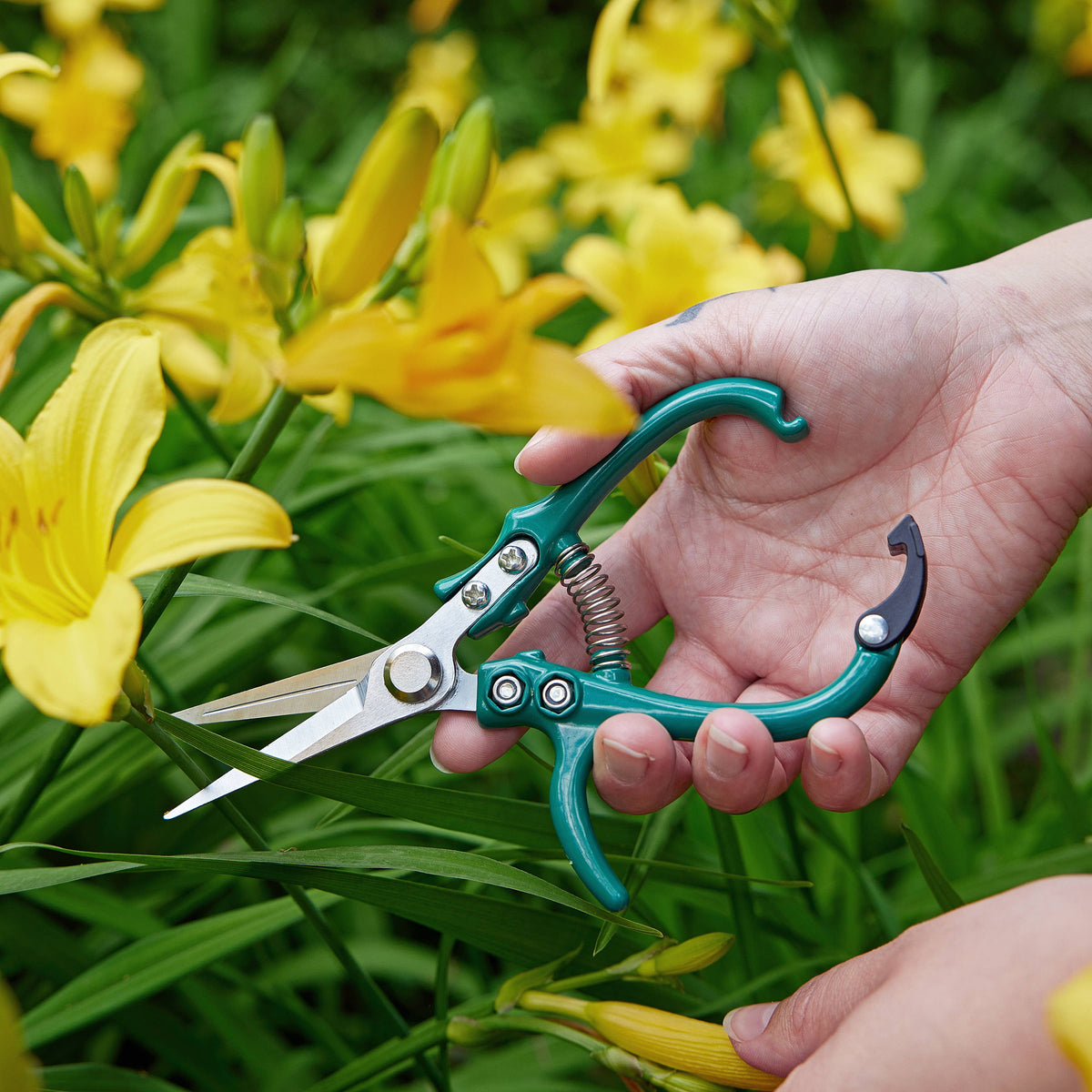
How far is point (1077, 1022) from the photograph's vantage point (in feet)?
1.32

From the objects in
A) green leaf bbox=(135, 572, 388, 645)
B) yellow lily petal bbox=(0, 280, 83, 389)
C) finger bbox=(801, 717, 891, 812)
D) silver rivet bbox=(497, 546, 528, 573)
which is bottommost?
finger bbox=(801, 717, 891, 812)

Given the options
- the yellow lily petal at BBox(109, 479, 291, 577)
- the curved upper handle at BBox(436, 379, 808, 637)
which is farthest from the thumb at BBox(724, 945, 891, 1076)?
the yellow lily petal at BBox(109, 479, 291, 577)

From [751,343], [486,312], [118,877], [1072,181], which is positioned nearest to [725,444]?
[751,343]

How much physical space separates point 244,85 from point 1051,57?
2.35 metres

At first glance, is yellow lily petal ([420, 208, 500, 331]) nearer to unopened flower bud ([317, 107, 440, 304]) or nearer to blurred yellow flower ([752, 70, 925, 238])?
unopened flower bud ([317, 107, 440, 304])

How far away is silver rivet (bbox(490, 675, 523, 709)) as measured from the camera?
2.59ft

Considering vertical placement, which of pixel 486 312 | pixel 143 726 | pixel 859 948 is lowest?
pixel 859 948

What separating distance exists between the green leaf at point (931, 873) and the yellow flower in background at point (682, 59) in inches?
75.7

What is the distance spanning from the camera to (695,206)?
229 cm

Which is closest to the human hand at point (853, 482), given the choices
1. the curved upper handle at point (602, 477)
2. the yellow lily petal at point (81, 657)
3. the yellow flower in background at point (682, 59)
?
the curved upper handle at point (602, 477)

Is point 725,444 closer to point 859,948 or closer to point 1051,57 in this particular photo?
point 859,948

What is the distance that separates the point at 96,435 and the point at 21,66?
0.46 metres

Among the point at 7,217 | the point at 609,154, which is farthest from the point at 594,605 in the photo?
the point at 609,154

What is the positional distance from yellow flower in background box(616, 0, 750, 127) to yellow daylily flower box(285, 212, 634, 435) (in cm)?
190
